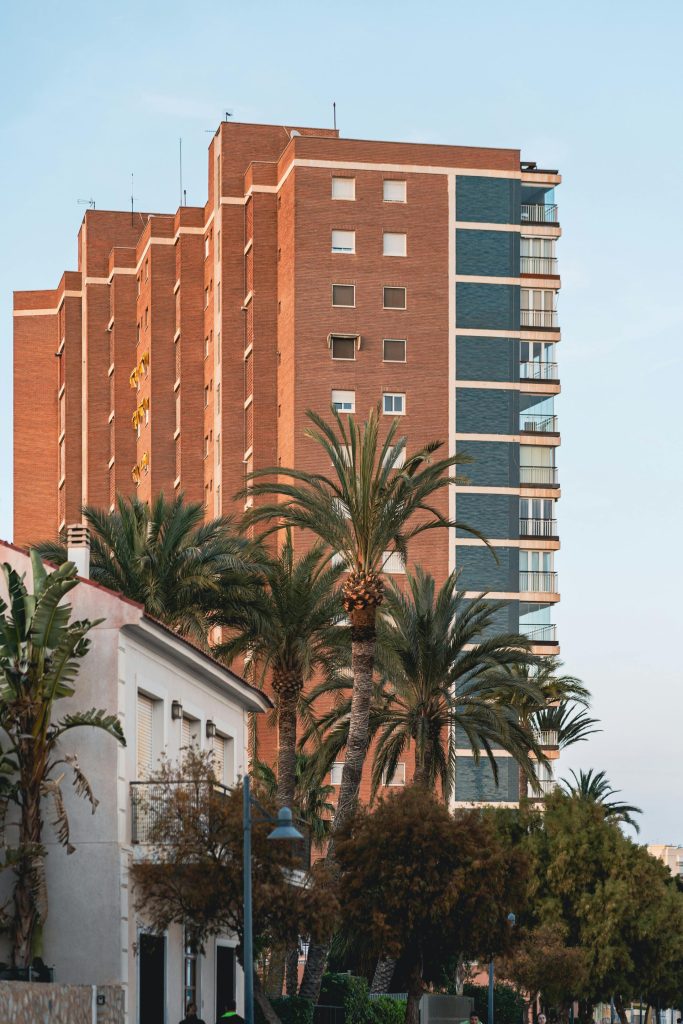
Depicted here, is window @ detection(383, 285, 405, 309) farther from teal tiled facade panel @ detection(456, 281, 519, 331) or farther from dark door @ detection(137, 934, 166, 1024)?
dark door @ detection(137, 934, 166, 1024)

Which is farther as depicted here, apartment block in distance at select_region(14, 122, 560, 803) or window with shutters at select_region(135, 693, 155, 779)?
apartment block in distance at select_region(14, 122, 560, 803)

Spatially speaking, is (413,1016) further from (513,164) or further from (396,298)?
(513,164)

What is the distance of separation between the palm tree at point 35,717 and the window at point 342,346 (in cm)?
5591

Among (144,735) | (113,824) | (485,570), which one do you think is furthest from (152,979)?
(485,570)

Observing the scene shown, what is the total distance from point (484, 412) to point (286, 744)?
42197 mm

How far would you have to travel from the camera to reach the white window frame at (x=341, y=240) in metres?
85.6

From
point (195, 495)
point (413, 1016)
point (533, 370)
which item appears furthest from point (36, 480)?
point (413, 1016)

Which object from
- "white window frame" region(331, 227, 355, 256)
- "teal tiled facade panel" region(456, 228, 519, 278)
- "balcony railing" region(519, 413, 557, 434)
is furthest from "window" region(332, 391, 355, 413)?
"balcony railing" region(519, 413, 557, 434)

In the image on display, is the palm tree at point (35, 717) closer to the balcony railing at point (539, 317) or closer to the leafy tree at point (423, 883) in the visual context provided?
the leafy tree at point (423, 883)

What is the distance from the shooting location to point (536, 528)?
86312 mm

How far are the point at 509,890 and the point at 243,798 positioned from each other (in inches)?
488

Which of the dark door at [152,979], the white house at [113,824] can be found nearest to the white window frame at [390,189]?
the white house at [113,824]

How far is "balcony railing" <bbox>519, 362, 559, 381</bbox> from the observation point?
290ft

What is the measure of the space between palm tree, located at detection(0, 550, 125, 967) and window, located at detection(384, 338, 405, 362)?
5643 cm
